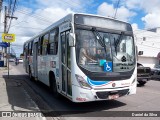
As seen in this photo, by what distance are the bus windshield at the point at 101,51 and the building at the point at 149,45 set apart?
3311cm

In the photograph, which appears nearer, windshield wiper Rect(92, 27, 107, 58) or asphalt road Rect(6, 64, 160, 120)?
asphalt road Rect(6, 64, 160, 120)

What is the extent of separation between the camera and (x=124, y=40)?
24.5 feet

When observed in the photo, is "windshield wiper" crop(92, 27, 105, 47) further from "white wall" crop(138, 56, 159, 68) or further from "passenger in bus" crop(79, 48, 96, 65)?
"white wall" crop(138, 56, 159, 68)

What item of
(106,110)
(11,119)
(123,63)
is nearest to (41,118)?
(11,119)

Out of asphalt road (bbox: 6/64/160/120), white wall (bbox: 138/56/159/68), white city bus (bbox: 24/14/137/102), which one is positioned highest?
white city bus (bbox: 24/14/137/102)

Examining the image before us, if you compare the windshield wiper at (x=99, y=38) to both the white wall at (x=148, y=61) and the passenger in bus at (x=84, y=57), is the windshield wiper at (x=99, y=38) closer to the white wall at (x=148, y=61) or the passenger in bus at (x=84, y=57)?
the passenger in bus at (x=84, y=57)

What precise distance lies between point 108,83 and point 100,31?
1.77 m

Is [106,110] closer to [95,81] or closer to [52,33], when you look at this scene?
[95,81]

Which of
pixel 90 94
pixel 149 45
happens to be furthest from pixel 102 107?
pixel 149 45

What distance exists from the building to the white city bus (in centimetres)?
3311

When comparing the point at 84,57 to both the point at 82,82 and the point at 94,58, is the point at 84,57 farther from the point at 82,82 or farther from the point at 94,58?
the point at 82,82

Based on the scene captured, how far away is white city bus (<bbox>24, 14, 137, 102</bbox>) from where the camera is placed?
641 centimetres

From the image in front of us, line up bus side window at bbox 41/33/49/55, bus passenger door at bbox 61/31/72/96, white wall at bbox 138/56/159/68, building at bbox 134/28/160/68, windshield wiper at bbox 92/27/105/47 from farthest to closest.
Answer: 1. building at bbox 134/28/160/68
2. white wall at bbox 138/56/159/68
3. bus side window at bbox 41/33/49/55
4. bus passenger door at bbox 61/31/72/96
5. windshield wiper at bbox 92/27/105/47

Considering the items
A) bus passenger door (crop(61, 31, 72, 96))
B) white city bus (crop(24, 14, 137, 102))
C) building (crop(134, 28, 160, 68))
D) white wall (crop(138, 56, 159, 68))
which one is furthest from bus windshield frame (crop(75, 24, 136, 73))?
building (crop(134, 28, 160, 68))
